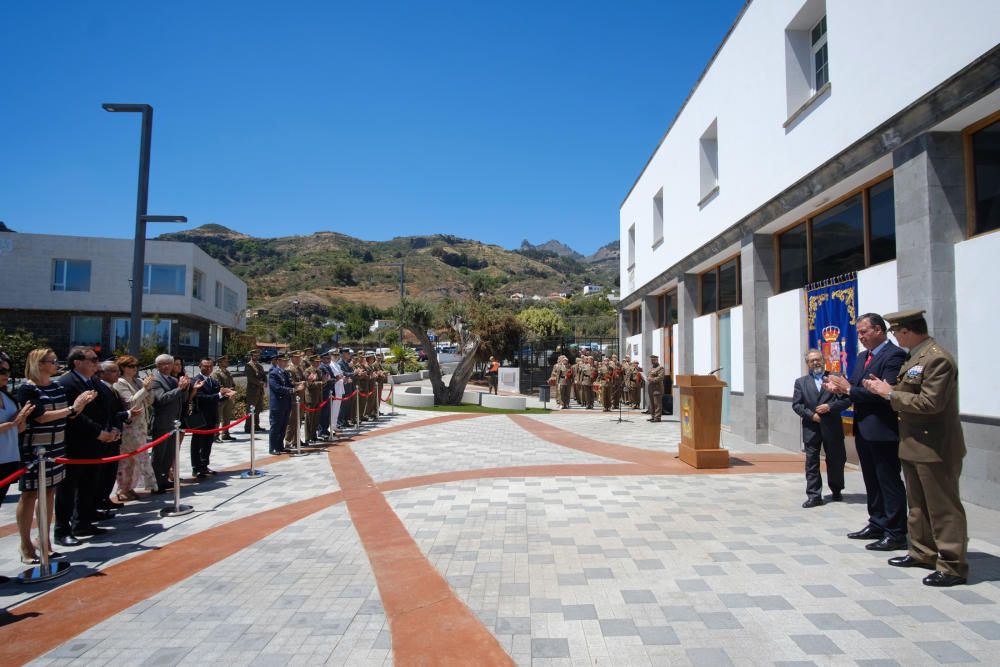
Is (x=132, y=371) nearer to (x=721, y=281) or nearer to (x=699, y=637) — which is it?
(x=699, y=637)

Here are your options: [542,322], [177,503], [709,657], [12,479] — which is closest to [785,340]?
Answer: [709,657]

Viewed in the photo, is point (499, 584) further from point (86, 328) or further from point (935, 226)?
point (86, 328)

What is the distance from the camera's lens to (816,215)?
1052 cm

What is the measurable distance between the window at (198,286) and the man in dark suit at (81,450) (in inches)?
1606

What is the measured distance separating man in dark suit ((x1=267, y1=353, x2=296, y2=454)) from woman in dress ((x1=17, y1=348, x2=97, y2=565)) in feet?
16.6

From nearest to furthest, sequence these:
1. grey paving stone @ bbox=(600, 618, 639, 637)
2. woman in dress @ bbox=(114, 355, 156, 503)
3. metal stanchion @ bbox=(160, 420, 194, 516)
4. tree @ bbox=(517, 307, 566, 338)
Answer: grey paving stone @ bbox=(600, 618, 639, 637)
metal stanchion @ bbox=(160, 420, 194, 516)
woman in dress @ bbox=(114, 355, 156, 503)
tree @ bbox=(517, 307, 566, 338)

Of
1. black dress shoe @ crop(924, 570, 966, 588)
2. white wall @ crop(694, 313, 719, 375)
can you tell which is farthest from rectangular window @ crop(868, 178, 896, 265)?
white wall @ crop(694, 313, 719, 375)

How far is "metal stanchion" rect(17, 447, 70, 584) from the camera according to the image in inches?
187

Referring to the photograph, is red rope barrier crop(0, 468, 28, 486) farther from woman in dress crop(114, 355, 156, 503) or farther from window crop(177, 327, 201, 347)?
window crop(177, 327, 201, 347)

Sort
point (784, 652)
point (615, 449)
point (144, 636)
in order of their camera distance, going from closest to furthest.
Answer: point (784, 652) < point (144, 636) < point (615, 449)

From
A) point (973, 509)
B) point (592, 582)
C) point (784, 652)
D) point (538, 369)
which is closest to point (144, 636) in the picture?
point (592, 582)

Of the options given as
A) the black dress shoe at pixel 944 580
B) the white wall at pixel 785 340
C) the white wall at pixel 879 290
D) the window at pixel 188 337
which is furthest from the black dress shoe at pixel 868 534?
the window at pixel 188 337

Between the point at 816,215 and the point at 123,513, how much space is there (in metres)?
11.9

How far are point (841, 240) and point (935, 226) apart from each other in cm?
294
